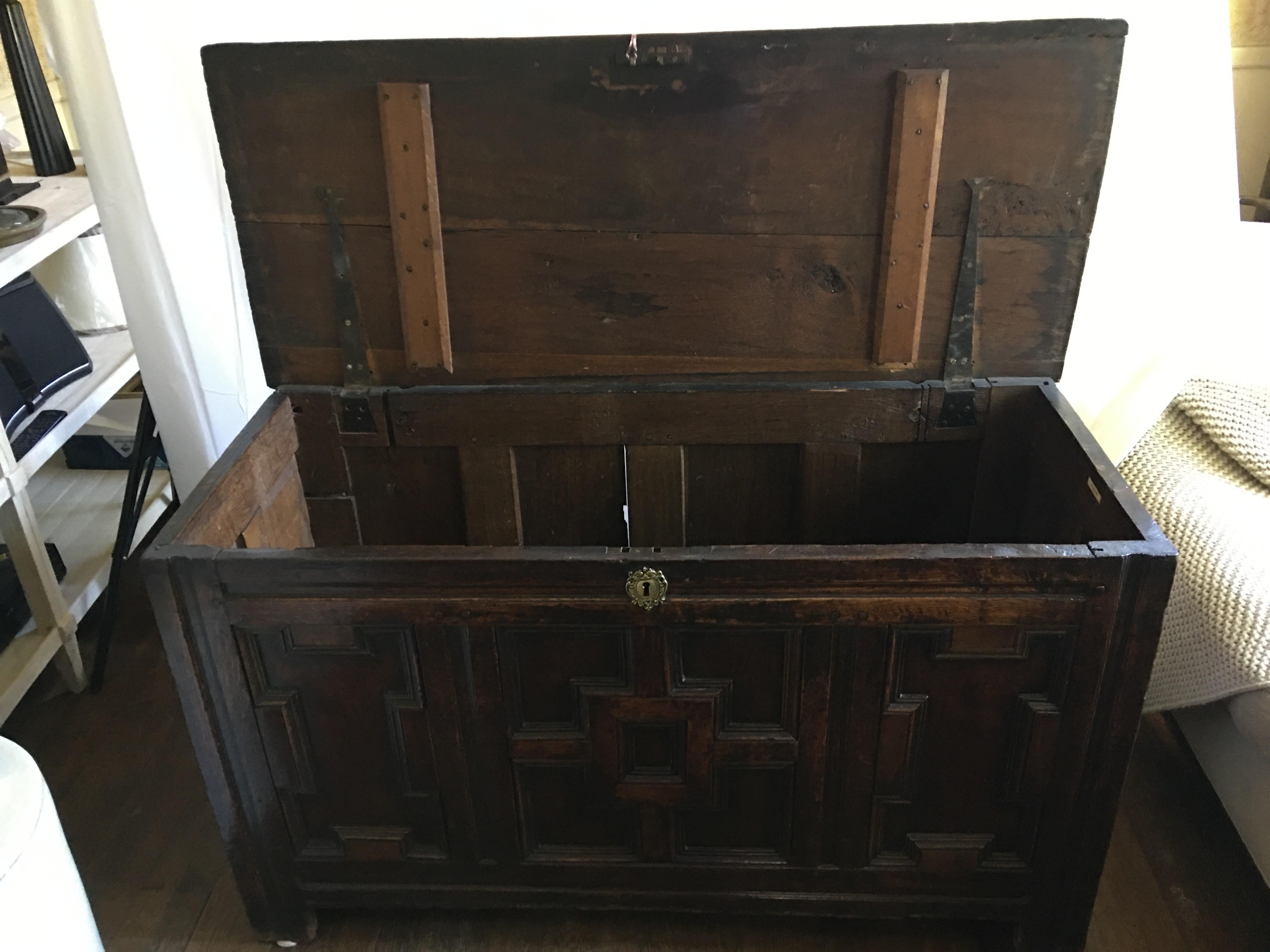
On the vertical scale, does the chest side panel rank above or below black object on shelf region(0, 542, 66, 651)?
above

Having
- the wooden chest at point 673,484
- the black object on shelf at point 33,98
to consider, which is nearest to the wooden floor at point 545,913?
the wooden chest at point 673,484

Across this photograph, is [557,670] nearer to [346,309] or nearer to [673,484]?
[673,484]

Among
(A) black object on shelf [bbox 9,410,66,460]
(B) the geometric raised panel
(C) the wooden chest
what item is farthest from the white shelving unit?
(B) the geometric raised panel

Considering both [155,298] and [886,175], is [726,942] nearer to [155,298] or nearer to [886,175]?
[886,175]

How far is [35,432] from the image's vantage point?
5.47ft

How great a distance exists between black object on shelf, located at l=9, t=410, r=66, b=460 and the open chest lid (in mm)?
558

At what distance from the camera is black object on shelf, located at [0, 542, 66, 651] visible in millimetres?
1675

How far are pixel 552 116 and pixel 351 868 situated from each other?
3.11 ft

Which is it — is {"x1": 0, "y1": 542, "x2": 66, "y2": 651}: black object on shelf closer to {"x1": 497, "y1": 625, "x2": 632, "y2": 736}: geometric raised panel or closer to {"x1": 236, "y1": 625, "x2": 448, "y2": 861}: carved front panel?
{"x1": 236, "y1": 625, "x2": 448, "y2": 861}: carved front panel

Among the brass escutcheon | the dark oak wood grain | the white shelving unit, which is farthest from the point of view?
the white shelving unit

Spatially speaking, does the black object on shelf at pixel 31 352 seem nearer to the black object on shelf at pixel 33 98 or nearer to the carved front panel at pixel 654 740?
the black object on shelf at pixel 33 98

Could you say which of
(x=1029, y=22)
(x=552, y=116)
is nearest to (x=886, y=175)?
(x=1029, y=22)

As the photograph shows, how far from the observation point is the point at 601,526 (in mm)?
1531

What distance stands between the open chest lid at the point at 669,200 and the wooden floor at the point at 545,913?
703mm
